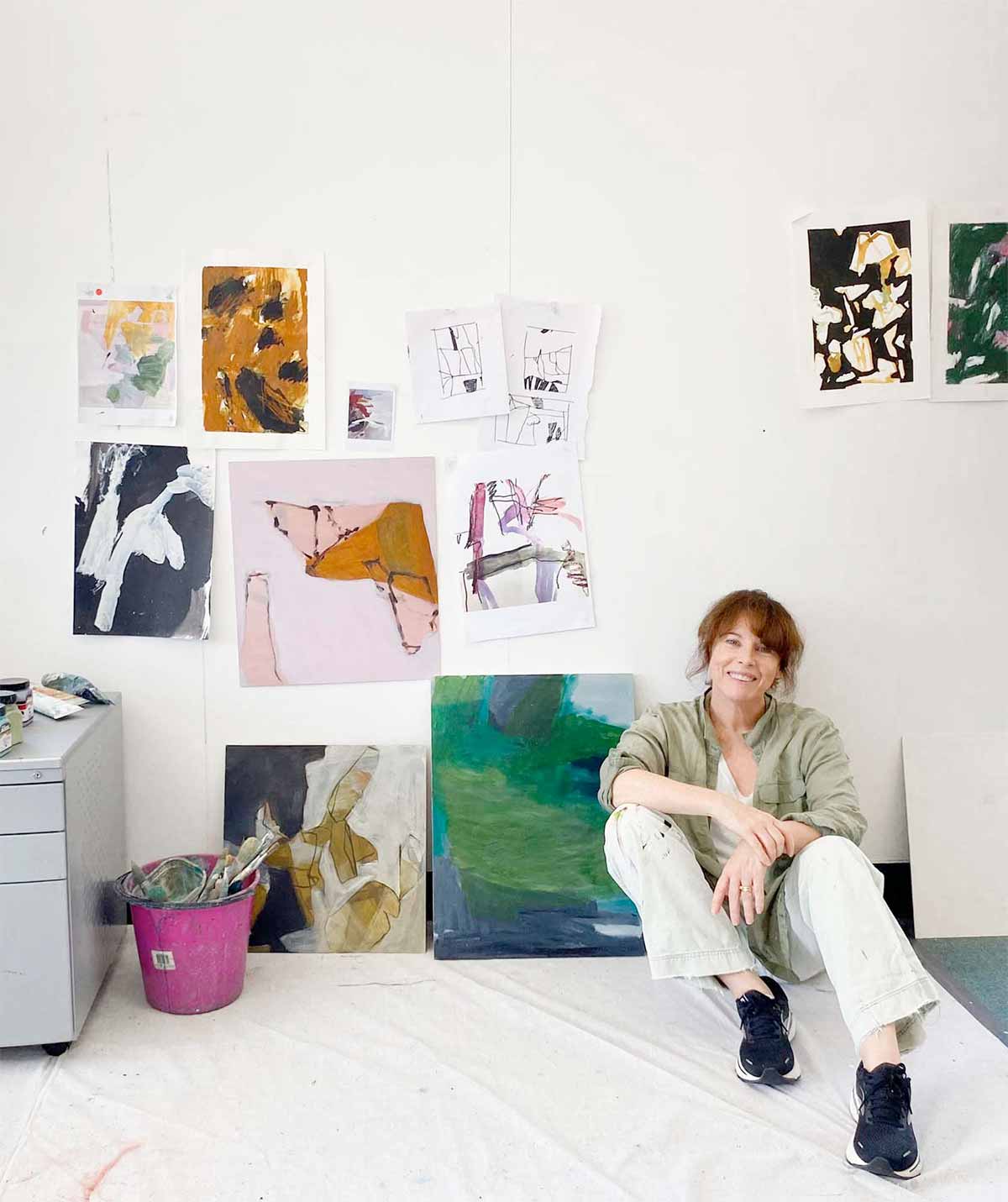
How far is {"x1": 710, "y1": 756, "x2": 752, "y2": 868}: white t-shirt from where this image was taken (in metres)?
2.24

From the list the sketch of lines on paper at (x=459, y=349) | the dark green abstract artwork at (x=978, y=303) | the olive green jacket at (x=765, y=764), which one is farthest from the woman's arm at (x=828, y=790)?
the sketch of lines on paper at (x=459, y=349)

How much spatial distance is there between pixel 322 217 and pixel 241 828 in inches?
52.0

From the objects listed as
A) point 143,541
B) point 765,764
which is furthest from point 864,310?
point 143,541

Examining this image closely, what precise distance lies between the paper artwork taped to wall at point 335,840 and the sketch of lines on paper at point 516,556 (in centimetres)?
39

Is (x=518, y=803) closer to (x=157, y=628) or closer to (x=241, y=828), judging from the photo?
(x=241, y=828)

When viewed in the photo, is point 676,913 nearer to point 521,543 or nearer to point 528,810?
point 528,810

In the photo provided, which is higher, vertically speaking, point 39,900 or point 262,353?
point 262,353

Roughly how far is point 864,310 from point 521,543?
0.91 m

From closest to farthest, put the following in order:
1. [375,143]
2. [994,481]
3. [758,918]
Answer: [758,918] → [375,143] → [994,481]

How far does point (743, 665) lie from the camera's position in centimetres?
225

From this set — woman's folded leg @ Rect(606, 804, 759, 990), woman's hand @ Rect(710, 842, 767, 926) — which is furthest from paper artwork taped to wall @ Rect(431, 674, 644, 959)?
woman's hand @ Rect(710, 842, 767, 926)

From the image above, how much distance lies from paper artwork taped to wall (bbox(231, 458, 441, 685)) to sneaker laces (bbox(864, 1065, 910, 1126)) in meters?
1.24

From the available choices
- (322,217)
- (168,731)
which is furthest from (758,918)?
(322,217)

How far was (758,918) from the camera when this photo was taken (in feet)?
7.07
